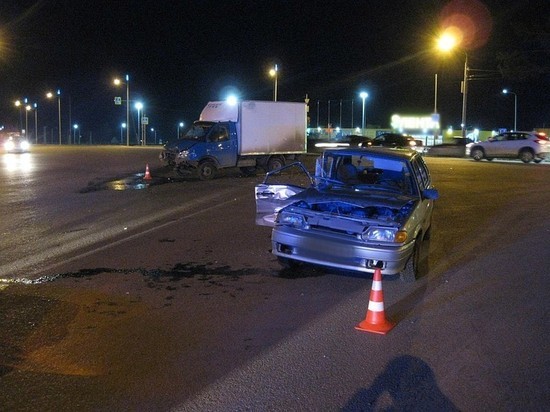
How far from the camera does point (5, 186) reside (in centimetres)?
1869

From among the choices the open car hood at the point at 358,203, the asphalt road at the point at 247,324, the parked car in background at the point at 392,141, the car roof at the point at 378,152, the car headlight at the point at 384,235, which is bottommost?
the asphalt road at the point at 247,324

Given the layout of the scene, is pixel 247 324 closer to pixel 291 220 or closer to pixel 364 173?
pixel 291 220

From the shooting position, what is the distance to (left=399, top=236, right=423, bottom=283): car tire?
298 inches

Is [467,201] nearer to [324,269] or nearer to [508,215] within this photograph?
[508,215]

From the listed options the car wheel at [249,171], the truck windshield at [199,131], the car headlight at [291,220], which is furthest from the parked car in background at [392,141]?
the car headlight at [291,220]

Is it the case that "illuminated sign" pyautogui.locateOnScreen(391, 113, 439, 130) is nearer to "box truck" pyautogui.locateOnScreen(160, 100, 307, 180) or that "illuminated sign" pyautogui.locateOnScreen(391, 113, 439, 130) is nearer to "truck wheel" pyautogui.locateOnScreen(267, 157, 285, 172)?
"box truck" pyautogui.locateOnScreen(160, 100, 307, 180)

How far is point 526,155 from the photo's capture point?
31.2 meters

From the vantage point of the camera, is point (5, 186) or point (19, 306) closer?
point (19, 306)

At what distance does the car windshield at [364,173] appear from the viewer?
8562 millimetres

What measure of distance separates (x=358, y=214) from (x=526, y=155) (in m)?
26.6

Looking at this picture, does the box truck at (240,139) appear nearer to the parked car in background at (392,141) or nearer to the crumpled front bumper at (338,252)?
the crumpled front bumper at (338,252)

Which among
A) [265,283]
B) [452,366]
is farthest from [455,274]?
[452,366]

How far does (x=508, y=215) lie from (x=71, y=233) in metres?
8.94

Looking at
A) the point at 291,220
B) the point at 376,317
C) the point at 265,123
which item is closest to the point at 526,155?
the point at 265,123
